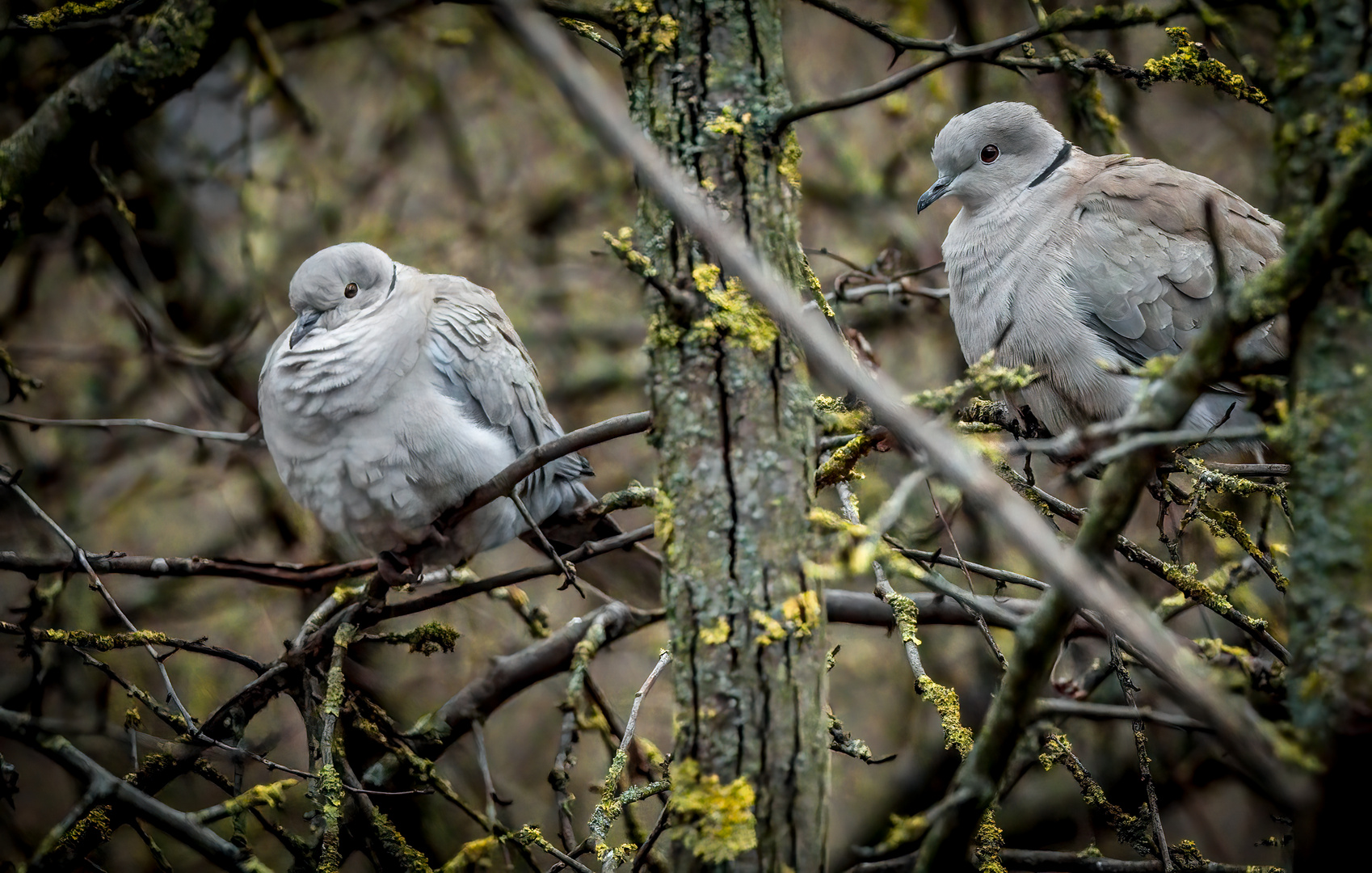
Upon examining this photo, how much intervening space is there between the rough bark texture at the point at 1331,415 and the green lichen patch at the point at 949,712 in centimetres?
80

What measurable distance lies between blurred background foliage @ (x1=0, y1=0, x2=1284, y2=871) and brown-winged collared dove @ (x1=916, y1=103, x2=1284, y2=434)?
42cm

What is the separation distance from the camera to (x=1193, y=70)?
1.95m

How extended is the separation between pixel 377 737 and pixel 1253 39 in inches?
140

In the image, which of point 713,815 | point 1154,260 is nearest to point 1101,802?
point 713,815

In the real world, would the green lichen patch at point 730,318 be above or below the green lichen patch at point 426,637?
above

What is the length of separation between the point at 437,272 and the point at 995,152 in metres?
3.16

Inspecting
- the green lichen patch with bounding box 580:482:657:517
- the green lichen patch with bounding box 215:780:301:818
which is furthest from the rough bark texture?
the green lichen patch with bounding box 215:780:301:818

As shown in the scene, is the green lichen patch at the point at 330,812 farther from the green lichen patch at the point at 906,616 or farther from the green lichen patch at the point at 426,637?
the green lichen patch at the point at 906,616

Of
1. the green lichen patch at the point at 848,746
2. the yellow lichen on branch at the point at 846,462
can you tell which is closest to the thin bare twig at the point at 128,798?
the green lichen patch at the point at 848,746

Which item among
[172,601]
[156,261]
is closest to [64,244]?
[156,261]

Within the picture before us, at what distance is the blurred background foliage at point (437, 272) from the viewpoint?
4.18 m

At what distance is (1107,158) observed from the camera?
3604 mm

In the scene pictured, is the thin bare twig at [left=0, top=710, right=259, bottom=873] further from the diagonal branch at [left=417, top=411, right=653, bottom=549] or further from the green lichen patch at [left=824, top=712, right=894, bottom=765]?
the green lichen patch at [left=824, top=712, right=894, bottom=765]

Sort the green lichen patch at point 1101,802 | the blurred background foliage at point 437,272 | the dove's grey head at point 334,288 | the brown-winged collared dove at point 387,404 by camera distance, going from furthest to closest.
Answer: the blurred background foliage at point 437,272 < the dove's grey head at point 334,288 < the brown-winged collared dove at point 387,404 < the green lichen patch at point 1101,802
